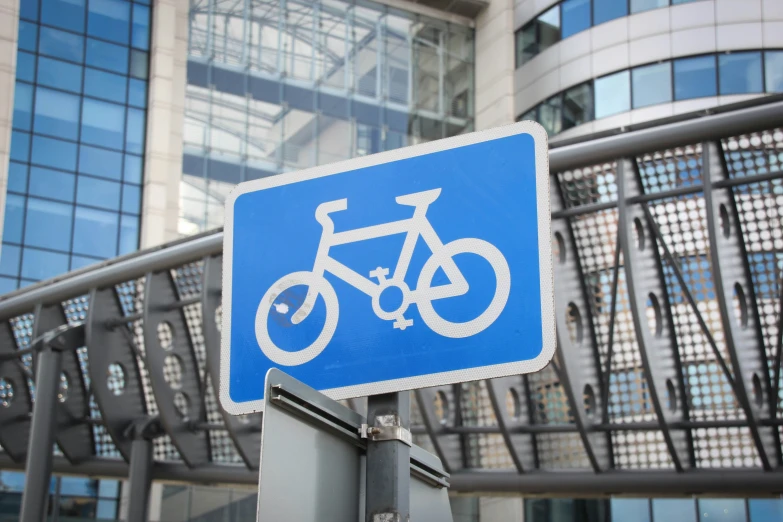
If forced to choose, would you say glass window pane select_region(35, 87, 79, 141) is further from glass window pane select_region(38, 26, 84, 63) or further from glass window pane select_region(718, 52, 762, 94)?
glass window pane select_region(718, 52, 762, 94)

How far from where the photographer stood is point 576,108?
126 ft

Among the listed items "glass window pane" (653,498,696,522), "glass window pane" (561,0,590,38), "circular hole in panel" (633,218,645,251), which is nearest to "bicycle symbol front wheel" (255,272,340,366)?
"circular hole in panel" (633,218,645,251)

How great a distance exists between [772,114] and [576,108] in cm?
2434

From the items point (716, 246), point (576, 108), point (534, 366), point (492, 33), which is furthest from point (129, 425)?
point (492, 33)

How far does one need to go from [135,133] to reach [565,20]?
14720 mm

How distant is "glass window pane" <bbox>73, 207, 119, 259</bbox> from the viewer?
36219 mm

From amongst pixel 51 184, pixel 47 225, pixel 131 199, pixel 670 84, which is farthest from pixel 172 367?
pixel 670 84

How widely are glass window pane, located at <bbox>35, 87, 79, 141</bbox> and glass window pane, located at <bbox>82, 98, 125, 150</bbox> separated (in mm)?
326

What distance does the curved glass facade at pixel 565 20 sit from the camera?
37.4 meters

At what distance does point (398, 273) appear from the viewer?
3.59m

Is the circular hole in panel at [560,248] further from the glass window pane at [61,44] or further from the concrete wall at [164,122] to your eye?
the glass window pane at [61,44]

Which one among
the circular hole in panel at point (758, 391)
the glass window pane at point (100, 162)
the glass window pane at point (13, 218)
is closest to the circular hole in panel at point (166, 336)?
the circular hole in panel at point (758, 391)

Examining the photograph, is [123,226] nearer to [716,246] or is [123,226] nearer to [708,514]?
[708,514]

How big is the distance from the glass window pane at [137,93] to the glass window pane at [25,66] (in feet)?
10.3
